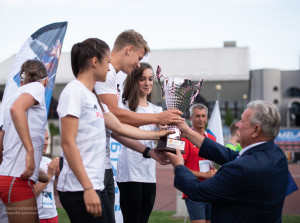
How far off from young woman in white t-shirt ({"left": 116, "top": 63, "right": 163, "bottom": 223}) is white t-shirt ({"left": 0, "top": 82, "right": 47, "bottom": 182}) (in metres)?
1.22

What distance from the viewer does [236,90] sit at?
4972 cm

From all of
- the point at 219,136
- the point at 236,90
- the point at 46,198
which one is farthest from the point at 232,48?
the point at 46,198

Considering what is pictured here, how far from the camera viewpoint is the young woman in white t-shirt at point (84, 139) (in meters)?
2.55

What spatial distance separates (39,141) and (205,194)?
129 cm

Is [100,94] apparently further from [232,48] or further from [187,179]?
[232,48]

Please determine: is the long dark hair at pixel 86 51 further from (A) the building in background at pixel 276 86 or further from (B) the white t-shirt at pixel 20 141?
(A) the building in background at pixel 276 86

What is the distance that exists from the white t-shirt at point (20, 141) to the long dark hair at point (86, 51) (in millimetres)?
442

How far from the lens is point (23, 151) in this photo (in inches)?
120

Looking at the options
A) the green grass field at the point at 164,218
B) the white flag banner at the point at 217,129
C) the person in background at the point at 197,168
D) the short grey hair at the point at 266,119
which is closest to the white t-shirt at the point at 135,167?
the person in background at the point at 197,168

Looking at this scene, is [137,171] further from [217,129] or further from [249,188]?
[217,129]

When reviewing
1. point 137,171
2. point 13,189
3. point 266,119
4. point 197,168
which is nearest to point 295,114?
point 197,168

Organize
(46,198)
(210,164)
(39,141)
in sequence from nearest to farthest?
1. (39,141)
2. (46,198)
3. (210,164)

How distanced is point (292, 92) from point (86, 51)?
49946mm

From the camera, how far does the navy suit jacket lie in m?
2.82
